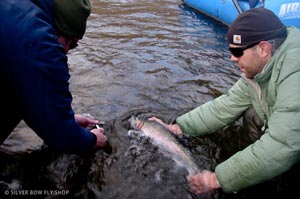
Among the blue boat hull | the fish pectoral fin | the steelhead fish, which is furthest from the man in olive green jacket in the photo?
the blue boat hull

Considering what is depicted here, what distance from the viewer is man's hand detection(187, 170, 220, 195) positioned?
3.11 meters

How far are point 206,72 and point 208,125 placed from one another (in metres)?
2.68

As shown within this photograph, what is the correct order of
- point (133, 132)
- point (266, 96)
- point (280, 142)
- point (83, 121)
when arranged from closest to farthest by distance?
point (280, 142)
point (266, 96)
point (83, 121)
point (133, 132)

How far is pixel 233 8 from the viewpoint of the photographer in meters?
8.50

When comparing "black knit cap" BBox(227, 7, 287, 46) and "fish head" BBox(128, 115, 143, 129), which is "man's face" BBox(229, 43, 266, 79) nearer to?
"black knit cap" BBox(227, 7, 287, 46)

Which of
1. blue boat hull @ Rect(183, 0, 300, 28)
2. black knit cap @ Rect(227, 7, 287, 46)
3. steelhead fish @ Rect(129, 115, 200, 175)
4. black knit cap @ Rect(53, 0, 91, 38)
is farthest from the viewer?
blue boat hull @ Rect(183, 0, 300, 28)

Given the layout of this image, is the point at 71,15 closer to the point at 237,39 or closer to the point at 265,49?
the point at 237,39

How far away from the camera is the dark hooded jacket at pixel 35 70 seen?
205cm

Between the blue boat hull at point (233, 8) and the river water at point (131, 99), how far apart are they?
12.5 inches

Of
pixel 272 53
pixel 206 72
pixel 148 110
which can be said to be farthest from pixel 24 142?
pixel 206 72

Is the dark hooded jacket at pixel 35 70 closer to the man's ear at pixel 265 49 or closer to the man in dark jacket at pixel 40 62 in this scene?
the man in dark jacket at pixel 40 62

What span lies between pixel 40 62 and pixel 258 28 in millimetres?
1883

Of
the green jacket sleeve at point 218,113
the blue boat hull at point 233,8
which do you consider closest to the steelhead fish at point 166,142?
the green jacket sleeve at point 218,113

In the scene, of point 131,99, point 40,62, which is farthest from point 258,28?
point 131,99
